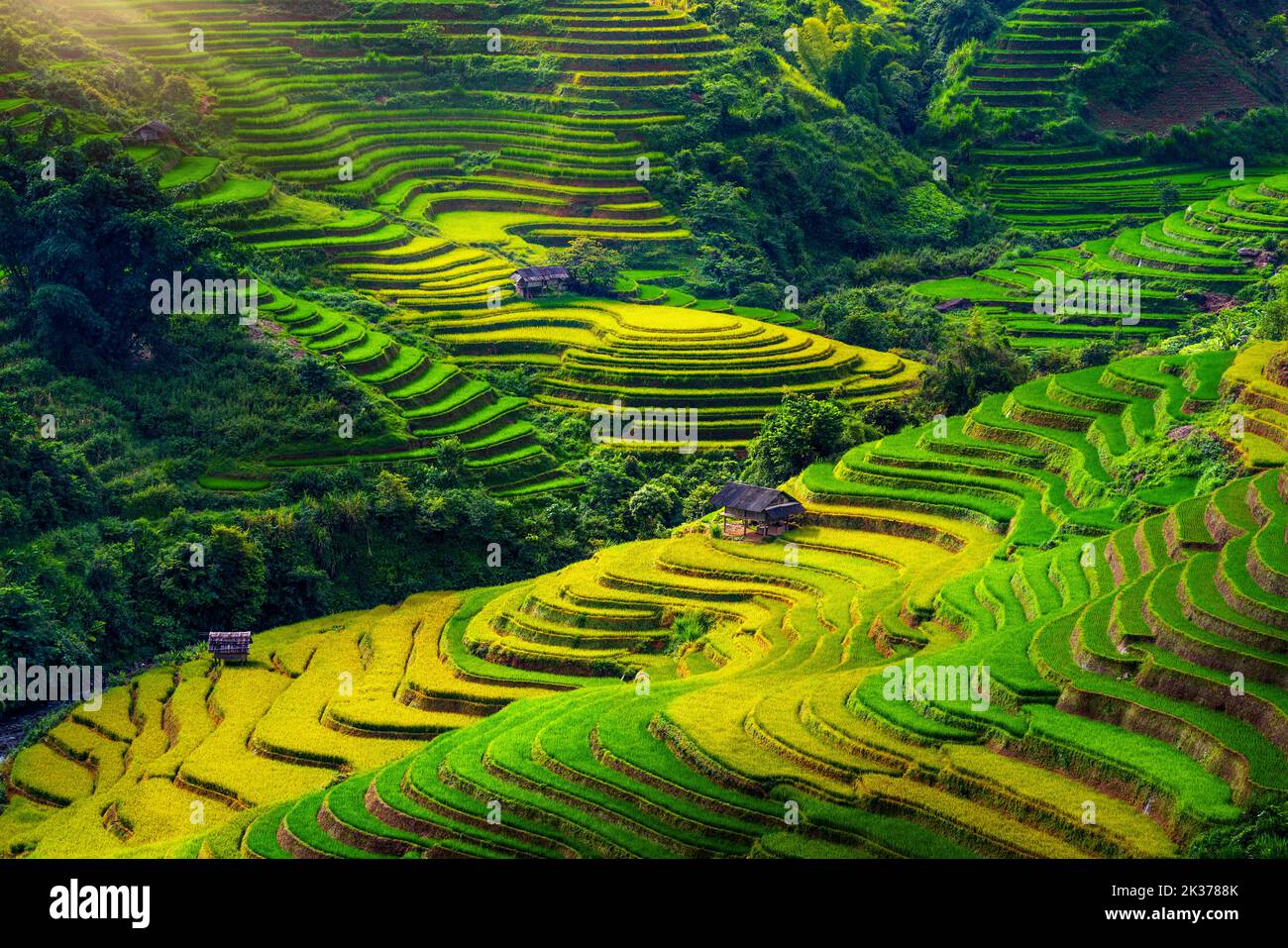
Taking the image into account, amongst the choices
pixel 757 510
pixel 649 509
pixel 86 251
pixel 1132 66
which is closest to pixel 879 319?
pixel 649 509

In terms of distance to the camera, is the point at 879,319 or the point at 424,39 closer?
the point at 879,319

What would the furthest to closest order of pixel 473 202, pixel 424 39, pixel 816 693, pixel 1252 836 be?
pixel 424 39
pixel 473 202
pixel 816 693
pixel 1252 836

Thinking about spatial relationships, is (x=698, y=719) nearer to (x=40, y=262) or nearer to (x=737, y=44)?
(x=40, y=262)

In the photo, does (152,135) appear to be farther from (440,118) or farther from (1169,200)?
(1169,200)

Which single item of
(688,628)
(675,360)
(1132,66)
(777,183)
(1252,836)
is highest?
(1132,66)

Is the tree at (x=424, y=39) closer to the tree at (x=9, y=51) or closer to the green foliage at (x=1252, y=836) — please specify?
the tree at (x=9, y=51)
